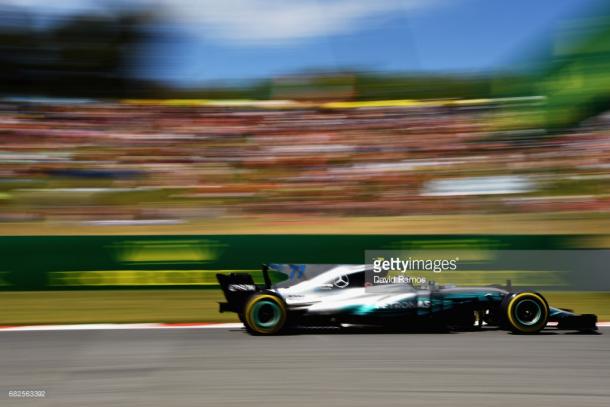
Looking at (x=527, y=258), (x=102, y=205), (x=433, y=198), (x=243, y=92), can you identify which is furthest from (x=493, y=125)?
(x=102, y=205)

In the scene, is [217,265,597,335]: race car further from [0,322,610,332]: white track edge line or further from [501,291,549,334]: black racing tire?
[0,322,610,332]: white track edge line

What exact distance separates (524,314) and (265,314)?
2.34 meters

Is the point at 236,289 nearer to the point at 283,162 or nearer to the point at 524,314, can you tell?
the point at 524,314

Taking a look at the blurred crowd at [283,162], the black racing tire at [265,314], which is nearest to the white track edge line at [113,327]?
the black racing tire at [265,314]

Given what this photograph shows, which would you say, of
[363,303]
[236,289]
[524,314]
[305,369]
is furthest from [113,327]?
[524,314]

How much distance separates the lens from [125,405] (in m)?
4.52

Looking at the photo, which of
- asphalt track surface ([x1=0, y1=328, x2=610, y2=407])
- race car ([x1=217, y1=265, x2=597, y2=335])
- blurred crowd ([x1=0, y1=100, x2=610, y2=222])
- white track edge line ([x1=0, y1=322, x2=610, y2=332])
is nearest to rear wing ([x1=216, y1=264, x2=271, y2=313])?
race car ([x1=217, y1=265, x2=597, y2=335])

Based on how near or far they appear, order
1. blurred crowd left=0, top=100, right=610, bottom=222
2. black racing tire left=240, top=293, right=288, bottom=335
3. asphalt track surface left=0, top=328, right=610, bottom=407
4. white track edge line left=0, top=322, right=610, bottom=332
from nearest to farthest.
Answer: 1. asphalt track surface left=0, top=328, right=610, bottom=407
2. black racing tire left=240, top=293, right=288, bottom=335
3. white track edge line left=0, top=322, right=610, bottom=332
4. blurred crowd left=0, top=100, right=610, bottom=222

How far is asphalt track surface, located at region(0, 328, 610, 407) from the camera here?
184 inches

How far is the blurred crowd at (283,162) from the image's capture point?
1465 centimetres

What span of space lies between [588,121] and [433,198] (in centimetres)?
441

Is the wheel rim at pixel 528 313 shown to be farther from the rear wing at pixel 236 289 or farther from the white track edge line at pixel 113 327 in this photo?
the rear wing at pixel 236 289

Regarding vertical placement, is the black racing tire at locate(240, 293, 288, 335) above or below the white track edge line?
below

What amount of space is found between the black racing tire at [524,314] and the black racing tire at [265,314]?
2.00 meters
